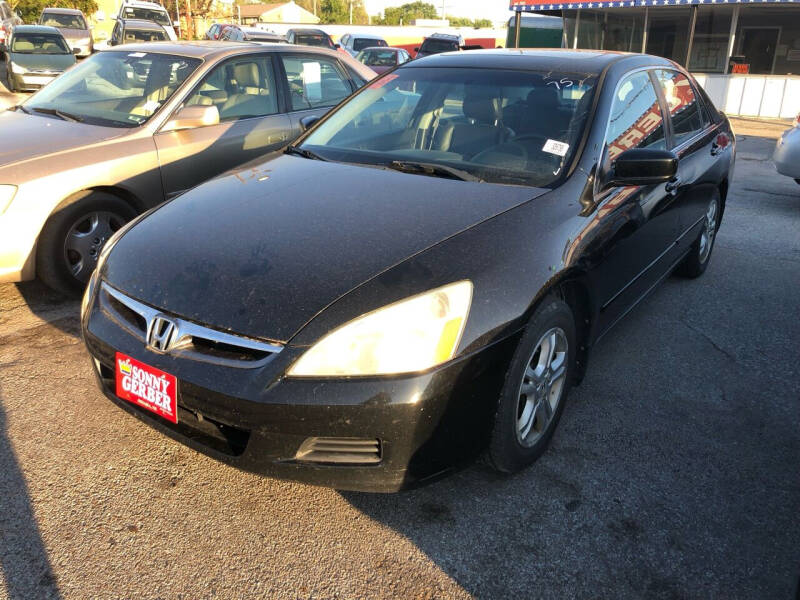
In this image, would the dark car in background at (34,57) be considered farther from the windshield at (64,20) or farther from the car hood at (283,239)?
the car hood at (283,239)

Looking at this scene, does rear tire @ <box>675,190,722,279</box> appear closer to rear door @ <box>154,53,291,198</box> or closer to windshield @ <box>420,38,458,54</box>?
rear door @ <box>154,53,291,198</box>

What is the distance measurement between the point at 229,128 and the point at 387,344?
3427mm

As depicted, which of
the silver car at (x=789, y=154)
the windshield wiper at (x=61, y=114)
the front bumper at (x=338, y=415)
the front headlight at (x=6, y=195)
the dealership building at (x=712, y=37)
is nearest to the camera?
the front bumper at (x=338, y=415)

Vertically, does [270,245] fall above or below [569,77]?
below

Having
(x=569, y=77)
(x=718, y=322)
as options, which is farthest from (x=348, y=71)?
(x=718, y=322)

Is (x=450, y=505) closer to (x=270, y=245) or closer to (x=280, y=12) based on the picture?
(x=270, y=245)

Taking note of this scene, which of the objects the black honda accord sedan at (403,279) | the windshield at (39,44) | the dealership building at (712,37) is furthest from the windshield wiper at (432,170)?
the dealership building at (712,37)

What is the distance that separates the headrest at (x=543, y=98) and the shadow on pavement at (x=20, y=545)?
107 inches

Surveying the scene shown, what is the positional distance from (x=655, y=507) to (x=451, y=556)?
32.4 inches

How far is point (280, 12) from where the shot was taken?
73500mm

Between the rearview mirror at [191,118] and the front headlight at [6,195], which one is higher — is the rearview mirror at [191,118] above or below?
above

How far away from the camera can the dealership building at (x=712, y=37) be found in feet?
54.2

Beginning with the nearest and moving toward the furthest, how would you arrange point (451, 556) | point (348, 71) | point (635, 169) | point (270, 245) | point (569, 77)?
point (451, 556) < point (270, 245) < point (635, 169) < point (569, 77) < point (348, 71)

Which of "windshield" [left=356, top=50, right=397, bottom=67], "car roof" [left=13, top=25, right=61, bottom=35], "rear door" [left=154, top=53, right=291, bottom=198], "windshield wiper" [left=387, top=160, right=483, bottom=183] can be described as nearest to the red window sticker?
"windshield wiper" [left=387, top=160, right=483, bottom=183]
